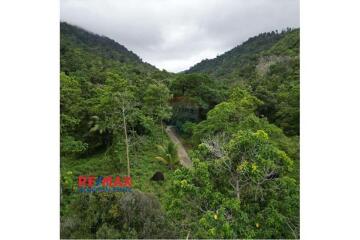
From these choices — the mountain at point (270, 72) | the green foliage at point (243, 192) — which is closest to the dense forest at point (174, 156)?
the green foliage at point (243, 192)

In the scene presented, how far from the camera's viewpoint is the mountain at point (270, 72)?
11023 millimetres

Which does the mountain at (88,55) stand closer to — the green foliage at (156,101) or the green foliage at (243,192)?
the green foliage at (156,101)

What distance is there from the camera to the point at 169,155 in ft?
36.1

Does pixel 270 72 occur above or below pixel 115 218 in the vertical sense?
above

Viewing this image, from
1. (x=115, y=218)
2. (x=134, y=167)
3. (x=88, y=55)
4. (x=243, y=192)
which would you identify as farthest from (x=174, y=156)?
(x=88, y=55)

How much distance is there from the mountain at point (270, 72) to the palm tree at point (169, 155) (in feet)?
10.1

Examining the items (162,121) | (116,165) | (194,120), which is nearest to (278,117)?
(194,120)

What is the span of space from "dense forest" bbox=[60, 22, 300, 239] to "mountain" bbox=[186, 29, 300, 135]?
0.12 meters

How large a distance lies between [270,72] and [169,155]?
41.6ft

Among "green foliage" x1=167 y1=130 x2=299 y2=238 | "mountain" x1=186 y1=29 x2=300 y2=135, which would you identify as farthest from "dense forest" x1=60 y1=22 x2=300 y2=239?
"mountain" x1=186 y1=29 x2=300 y2=135

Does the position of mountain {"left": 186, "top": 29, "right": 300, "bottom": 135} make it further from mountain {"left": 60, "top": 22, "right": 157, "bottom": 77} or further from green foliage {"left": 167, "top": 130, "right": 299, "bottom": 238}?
green foliage {"left": 167, "top": 130, "right": 299, "bottom": 238}

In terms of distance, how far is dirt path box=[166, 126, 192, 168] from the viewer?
11.8m

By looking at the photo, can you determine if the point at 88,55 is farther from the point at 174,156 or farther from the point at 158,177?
the point at 158,177
